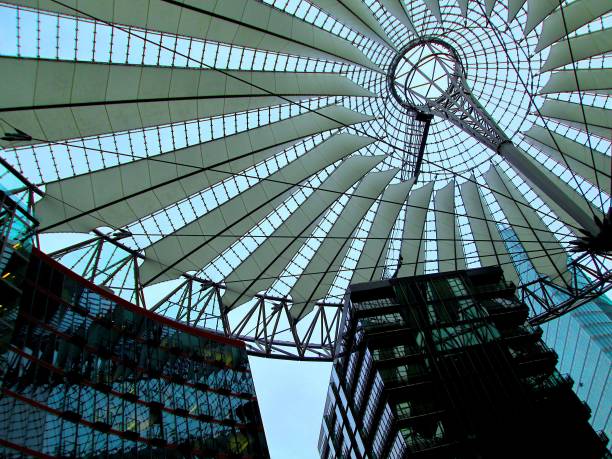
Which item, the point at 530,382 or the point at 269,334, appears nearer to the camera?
the point at 530,382

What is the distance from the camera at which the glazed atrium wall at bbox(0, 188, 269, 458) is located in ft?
69.9

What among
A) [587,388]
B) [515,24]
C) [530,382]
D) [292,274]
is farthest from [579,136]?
[587,388]

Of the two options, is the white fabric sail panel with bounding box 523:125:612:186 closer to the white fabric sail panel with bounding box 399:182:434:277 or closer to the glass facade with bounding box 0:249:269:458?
the white fabric sail panel with bounding box 399:182:434:277

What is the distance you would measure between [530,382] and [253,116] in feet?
78.7

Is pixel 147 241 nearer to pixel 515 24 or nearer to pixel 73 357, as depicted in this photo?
pixel 73 357

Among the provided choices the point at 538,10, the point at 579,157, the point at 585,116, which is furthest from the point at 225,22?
the point at 579,157

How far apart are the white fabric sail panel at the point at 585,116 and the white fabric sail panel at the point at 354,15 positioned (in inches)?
472

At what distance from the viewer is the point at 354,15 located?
26062mm

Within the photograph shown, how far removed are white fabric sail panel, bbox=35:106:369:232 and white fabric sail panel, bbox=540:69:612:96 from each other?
41.9 ft

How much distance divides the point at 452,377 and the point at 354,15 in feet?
73.7

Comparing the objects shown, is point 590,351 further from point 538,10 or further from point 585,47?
point 538,10

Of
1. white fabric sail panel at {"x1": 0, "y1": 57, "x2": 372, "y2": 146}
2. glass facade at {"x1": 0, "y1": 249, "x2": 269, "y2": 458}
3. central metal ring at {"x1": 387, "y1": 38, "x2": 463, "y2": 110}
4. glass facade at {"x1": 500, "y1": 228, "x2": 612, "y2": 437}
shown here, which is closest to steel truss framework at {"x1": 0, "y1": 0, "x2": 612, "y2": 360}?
white fabric sail panel at {"x1": 0, "y1": 57, "x2": 372, "y2": 146}

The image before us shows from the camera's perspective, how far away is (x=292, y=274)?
114 ft

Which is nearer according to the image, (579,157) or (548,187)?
(548,187)
